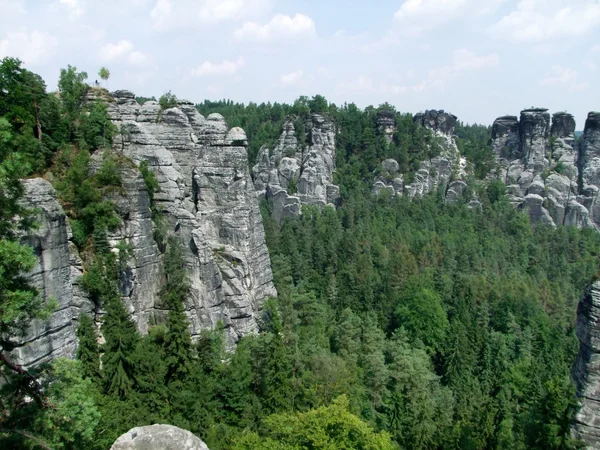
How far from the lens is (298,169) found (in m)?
69.1

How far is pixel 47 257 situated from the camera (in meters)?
16.1

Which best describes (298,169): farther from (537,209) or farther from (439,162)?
(537,209)

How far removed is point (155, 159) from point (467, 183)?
56.1 metres

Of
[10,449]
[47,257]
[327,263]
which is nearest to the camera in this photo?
[10,449]

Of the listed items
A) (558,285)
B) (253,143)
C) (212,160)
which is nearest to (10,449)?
(212,160)

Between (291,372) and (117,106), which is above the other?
(117,106)

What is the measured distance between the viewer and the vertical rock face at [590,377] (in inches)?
538

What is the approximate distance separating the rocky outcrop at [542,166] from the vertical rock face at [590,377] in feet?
196

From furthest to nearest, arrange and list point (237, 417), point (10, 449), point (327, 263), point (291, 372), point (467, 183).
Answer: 1. point (467, 183)
2. point (327, 263)
3. point (291, 372)
4. point (237, 417)
5. point (10, 449)

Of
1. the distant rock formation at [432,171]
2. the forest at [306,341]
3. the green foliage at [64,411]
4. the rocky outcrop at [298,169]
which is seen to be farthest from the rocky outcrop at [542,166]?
the green foliage at [64,411]

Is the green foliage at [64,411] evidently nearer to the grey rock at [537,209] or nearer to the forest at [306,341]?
the forest at [306,341]

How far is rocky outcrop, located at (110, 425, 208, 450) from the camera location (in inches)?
335

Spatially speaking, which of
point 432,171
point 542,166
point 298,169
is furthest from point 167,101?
point 542,166

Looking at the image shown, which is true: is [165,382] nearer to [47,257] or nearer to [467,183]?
[47,257]
